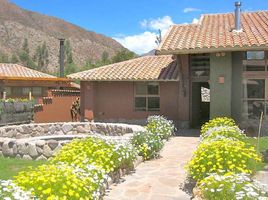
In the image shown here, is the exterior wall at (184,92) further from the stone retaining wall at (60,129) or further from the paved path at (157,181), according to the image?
the paved path at (157,181)

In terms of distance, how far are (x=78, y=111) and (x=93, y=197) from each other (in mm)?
16084

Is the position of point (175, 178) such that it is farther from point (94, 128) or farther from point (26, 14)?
point (26, 14)

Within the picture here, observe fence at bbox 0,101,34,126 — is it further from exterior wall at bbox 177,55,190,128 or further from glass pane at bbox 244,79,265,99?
glass pane at bbox 244,79,265,99

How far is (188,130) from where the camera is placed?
663 inches

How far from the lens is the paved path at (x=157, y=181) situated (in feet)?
22.9

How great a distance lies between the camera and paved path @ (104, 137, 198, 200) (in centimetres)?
699

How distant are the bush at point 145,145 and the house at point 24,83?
18.8 m

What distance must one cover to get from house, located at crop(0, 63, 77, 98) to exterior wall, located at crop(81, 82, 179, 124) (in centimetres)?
1011

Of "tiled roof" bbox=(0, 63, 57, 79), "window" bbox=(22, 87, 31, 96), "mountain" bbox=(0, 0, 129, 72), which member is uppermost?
"mountain" bbox=(0, 0, 129, 72)

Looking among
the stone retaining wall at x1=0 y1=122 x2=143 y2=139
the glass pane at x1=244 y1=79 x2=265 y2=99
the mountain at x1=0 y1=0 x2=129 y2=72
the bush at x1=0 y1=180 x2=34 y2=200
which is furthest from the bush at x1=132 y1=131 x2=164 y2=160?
the mountain at x1=0 y1=0 x2=129 y2=72

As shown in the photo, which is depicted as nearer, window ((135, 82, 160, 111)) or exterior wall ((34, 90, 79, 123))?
window ((135, 82, 160, 111))

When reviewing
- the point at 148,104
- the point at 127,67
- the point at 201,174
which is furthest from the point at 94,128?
Result: the point at 201,174

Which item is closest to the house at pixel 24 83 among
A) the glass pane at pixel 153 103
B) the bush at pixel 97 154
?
the glass pane at pixel 153 103

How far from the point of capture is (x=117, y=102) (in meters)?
19.1
